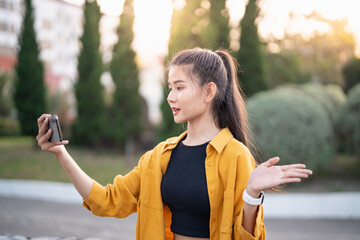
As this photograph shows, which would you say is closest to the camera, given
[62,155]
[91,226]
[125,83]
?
[62,155]

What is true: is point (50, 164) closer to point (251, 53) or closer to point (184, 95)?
point (251, 53)

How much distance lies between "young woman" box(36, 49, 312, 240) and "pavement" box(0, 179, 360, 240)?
3.73m

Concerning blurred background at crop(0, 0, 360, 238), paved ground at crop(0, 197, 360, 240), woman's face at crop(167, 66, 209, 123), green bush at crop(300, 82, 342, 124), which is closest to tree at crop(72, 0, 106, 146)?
blurred background at crop(0, 0, 360, 238)

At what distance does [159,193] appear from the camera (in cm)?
207

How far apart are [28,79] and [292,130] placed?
872 cm

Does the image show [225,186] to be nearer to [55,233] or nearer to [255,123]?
[55,233]

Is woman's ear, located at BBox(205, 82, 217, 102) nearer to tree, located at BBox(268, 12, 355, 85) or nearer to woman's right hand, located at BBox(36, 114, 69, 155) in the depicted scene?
woman's right hand, located at BBox(36, 114, 69, 155)

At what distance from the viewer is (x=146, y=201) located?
2.10 m

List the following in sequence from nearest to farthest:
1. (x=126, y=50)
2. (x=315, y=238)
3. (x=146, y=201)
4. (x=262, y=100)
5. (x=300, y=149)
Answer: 1. (x=146, y=201)
2. (x=315, y=238)
3. (x=300, y=149)
4. (x=262, y=100)
5. (x=126, y=50)

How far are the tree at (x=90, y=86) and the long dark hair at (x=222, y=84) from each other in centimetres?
1042

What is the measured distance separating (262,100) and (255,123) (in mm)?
680

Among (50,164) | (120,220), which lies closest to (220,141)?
(120,220)

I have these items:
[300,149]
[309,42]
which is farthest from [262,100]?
[309,42]

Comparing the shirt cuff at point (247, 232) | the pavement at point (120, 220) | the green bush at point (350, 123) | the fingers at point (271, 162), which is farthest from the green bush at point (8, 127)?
the fingers at point (271, 162)
